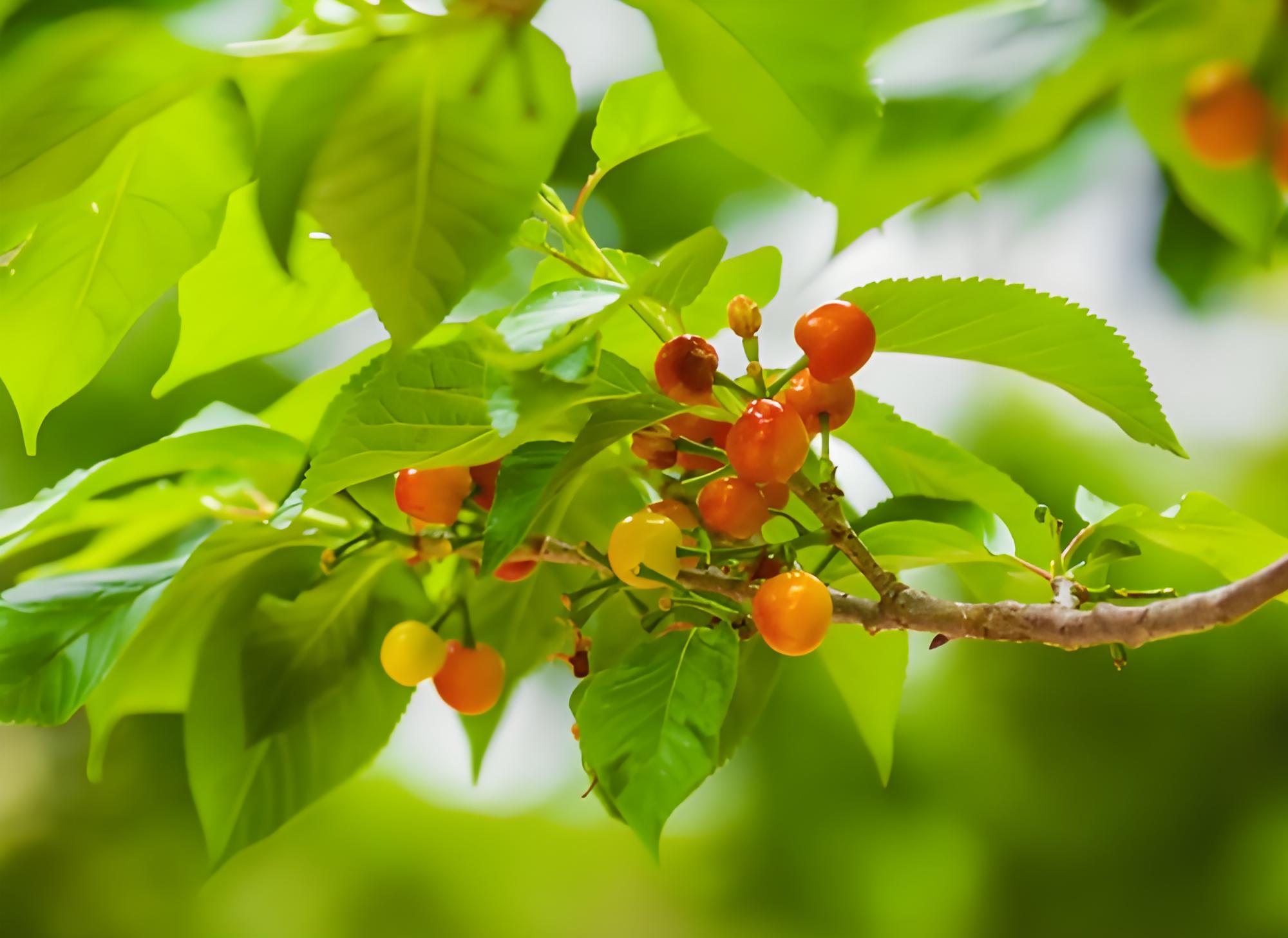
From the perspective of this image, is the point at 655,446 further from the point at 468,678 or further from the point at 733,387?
the point at 468,678

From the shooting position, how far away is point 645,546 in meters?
0.35

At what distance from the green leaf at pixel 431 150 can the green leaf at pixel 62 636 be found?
277 mm

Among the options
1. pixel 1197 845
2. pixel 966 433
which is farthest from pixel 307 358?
pixel 1197 845

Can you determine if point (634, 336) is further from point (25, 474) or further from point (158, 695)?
point (25, 474)

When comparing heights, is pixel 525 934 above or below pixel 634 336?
below

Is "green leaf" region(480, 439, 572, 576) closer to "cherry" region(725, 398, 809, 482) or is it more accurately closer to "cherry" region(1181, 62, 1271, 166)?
"cherry" region(725, 398, 809, 482)

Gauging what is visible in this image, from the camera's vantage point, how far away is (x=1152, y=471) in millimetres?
878

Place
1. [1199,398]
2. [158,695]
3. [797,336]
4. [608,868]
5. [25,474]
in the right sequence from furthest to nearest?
1. [25,474]
2. [608,868]
3. [1199,398]
4. [158,695]
5. [797,336]

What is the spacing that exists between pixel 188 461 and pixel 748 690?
0.27m

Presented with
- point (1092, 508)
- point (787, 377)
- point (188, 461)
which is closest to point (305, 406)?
point (188, 461)

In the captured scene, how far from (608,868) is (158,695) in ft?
1.58

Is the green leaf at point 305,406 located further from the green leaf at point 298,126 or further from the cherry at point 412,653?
the green leaf at point 298,126

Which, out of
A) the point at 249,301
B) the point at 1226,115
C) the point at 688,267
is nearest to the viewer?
the point at 1226,115

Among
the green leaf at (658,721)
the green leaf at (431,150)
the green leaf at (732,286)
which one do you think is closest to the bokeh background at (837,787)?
the green leaf at (732,286)
